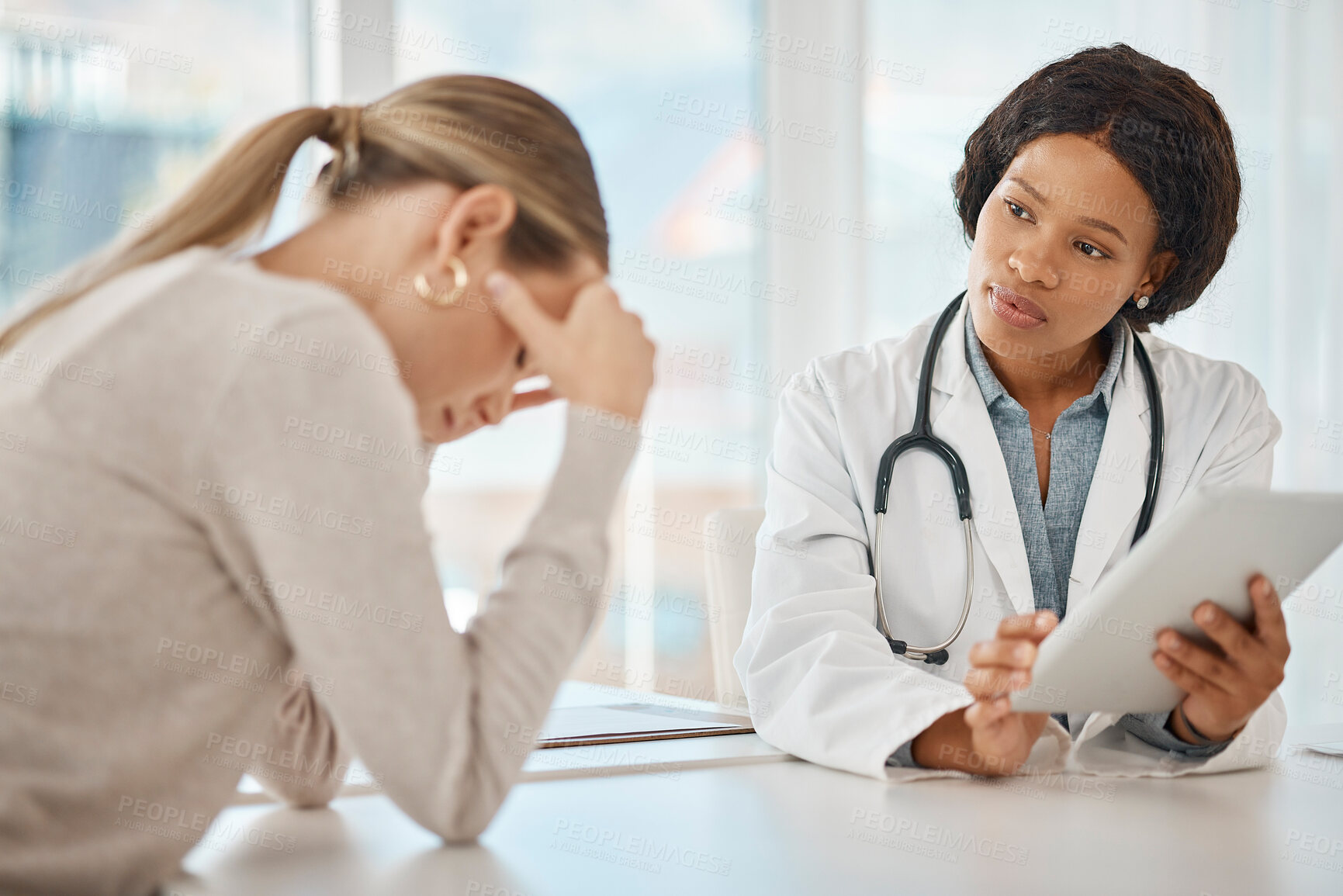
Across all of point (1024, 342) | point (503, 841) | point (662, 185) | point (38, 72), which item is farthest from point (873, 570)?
point (38, 72)

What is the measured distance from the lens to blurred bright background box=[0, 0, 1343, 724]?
241 cm

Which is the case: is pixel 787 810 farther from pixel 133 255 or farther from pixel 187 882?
pixel 133 255

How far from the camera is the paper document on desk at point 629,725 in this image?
122 centimetres

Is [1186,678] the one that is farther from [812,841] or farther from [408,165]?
[408,165]

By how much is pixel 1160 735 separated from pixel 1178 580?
35cm

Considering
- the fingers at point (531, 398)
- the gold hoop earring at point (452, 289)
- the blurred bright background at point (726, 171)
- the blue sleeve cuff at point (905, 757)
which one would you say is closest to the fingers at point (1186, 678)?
the blue sleeve cuff at point (905, 757)

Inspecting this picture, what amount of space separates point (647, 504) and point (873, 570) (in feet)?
5.40

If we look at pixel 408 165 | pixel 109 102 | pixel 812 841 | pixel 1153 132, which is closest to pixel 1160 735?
pixel 812 841

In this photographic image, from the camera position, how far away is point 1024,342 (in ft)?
4.79

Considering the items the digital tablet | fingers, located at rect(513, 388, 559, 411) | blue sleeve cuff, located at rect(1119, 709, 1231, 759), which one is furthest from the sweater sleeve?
blue sleeve cuff, located at rect(1119, 709, 1231, 759)

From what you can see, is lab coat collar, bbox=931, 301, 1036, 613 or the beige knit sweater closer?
the beige knit sweater

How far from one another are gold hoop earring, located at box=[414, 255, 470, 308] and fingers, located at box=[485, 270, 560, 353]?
18 mm

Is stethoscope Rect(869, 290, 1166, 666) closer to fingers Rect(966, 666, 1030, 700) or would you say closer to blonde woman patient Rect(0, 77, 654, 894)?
fingers Rect(966, 666, 1030, 700)

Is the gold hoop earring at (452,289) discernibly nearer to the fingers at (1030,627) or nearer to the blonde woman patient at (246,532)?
the blonde woman patient at (246,532)
